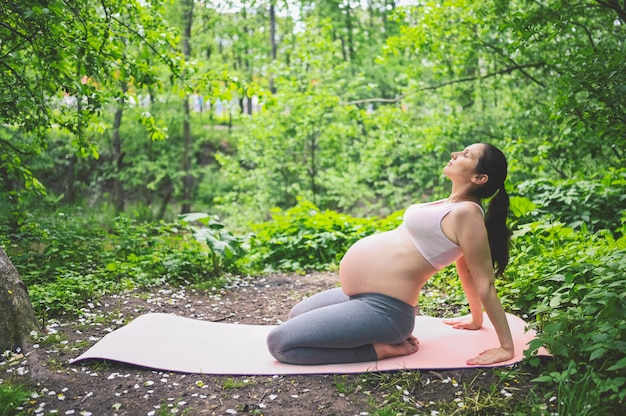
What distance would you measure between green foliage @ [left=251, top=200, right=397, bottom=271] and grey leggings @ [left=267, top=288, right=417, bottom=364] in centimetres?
296

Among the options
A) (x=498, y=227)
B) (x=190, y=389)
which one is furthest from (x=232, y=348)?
(x=498, y=227)

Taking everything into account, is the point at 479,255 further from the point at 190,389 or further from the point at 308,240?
the point at 308,240

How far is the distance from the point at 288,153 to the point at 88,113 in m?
7.00

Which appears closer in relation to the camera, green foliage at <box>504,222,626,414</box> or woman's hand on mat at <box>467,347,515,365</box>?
green foliage at <box>504,222,626,414</box>

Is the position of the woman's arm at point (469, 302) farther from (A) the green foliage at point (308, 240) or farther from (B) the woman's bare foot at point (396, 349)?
(A) the green foliage at point (308, 240)

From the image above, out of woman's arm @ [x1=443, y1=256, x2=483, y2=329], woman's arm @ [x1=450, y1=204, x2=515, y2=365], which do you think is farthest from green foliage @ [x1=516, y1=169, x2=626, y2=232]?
woman's arm @ [x1=450, y1=204, x2=515, y2=365]

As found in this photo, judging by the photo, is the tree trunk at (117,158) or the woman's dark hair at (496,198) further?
the tree trunk at (117,158)

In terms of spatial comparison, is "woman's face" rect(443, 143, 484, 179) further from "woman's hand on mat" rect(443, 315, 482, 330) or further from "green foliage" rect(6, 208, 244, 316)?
"green foliage" rect(6, 208, 244, 316)

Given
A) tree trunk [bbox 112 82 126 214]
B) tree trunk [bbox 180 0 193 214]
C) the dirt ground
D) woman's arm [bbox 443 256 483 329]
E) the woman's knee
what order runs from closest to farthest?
the dirt ground < the woman's knee < woman's arm [bbox 443 256 483 329] < tree trunk [bbox 180 0 193 214] < tree trunk [bbox 112 82 126 214]

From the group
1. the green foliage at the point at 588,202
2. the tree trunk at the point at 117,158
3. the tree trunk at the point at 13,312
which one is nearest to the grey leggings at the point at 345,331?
the tree trunk at the point at 13,312

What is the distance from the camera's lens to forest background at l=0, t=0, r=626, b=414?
3.17 meters

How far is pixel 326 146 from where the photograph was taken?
1116 centimetres

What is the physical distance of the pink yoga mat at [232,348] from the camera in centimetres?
286

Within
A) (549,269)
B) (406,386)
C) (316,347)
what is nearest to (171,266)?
(316,347)
